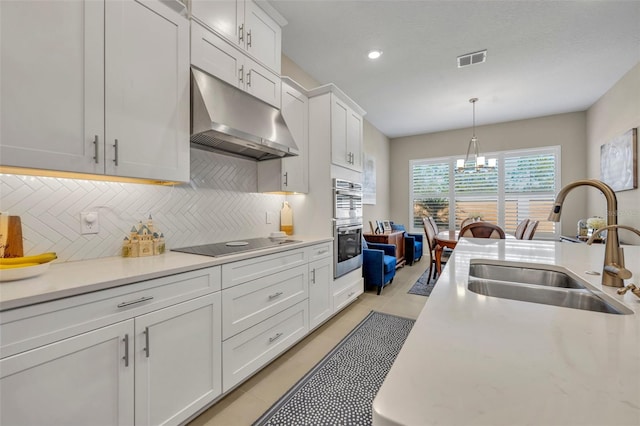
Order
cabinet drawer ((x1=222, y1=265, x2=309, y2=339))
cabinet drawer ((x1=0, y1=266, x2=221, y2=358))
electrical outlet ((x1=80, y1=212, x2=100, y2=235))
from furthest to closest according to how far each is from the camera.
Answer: cabinet drawer ((x1=222, y1=265, x2=309, y2=339)) < electrical outlet ((x1=80, y1=212, x2=100, y2=235)) < cabinet drawer ((x1=0, y1=266, x2=221, y2=358))

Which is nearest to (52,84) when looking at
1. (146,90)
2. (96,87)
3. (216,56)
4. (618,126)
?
(96,87)

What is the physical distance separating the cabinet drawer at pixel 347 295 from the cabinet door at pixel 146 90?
195cm

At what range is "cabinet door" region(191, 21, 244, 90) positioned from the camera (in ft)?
5.95

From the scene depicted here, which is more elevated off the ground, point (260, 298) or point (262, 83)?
point (262, 83)

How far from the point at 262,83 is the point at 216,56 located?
1.49ft

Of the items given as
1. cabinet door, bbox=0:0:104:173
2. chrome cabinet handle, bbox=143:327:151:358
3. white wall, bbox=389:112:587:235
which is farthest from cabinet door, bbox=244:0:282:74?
white wall, bbox=389:112:587:235

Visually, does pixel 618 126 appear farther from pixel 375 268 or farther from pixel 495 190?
pixel 375 268

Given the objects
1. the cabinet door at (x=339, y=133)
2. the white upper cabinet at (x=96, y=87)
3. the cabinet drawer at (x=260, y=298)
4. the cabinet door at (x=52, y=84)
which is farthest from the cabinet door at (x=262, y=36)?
the cabinet drawer at (x=260, y=298)

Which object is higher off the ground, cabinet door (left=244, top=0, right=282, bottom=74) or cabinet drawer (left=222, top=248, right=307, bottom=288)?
cabinet door (left=244, top=0, right=282, bottom=74)

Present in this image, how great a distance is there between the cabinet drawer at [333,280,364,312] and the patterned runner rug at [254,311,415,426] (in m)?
0.35

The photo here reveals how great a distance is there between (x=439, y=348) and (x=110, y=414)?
1.42 metres

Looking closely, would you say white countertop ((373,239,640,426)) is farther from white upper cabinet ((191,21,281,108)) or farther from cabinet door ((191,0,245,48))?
cabinet door ((191,0,245,48))

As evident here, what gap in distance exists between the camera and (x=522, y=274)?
140 centimetres

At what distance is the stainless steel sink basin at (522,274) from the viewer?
1293mm
